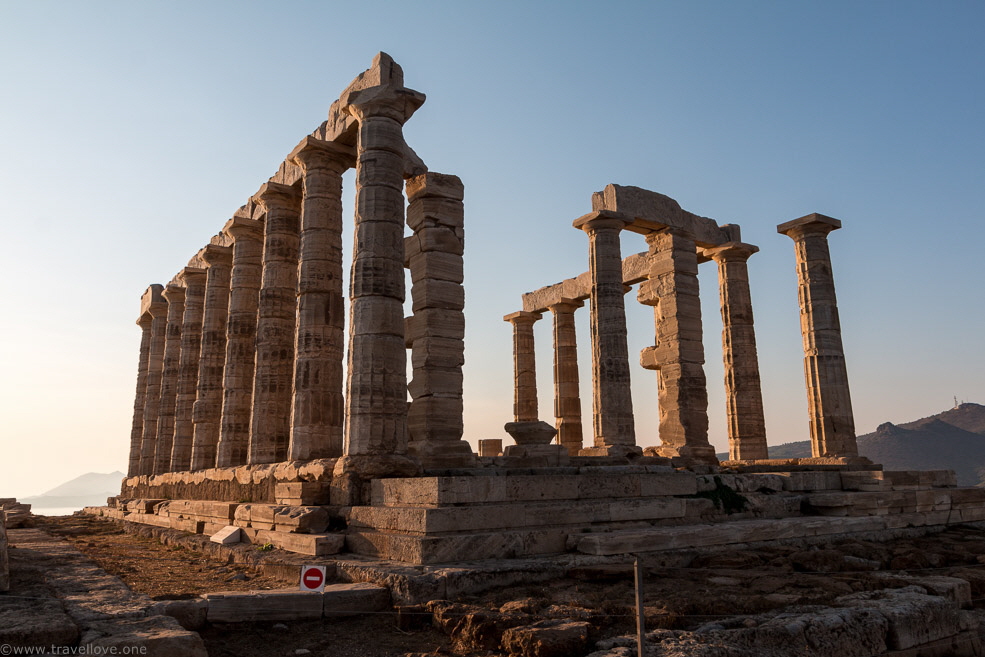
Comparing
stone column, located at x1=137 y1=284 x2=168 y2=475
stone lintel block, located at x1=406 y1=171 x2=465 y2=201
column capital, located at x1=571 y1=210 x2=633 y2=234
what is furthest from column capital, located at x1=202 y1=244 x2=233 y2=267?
column capital, located at x1=571 y1=210 x2=633 y2=234

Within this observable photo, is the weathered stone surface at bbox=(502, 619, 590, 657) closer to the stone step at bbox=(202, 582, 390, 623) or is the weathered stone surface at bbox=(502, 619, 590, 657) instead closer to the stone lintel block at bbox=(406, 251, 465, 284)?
the stone step at bbox=(202, 582, 390, 623)

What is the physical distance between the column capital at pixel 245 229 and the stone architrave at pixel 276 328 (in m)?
1.62

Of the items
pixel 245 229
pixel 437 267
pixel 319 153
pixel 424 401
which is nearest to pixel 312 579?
pixel 424 401

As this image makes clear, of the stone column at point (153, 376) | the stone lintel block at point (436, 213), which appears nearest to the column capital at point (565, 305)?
the stone lintel block at point (436, 213)

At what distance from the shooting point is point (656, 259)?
71.8 ft

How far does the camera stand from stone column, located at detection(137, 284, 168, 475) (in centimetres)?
2744

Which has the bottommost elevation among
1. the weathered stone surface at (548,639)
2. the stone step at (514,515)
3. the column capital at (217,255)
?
the weathered stone surface at (548,639)

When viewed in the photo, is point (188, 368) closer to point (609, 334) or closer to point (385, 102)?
point (385, 102)

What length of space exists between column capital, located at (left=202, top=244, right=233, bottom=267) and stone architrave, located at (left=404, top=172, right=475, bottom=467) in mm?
8466

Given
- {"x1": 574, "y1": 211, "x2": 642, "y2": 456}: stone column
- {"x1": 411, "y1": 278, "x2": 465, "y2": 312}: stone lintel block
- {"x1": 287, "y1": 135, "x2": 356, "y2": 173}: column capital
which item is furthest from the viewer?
{"x1": 574, "y1": 211, "x2": 642, "y2": 456}: stone column

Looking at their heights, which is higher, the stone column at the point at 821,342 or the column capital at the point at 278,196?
the column capital at the point at 278,196

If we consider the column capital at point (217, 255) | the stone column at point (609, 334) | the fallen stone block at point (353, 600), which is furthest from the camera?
the column capital at point (217, 255)

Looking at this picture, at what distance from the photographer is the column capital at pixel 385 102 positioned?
44.8 ft

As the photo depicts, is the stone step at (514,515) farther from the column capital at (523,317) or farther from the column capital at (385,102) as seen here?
the column capital at (523,317)
